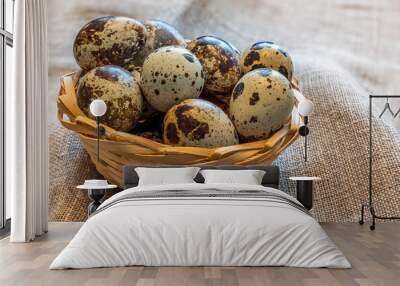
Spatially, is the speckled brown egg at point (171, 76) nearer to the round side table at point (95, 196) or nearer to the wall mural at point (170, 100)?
the wall mural at point (170, 100)

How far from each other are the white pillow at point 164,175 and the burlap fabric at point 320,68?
0.96 m

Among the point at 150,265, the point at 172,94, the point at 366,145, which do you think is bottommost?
the point at 150,265

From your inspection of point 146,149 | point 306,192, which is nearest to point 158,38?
point 146,149

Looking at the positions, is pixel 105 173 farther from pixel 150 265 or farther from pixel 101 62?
pixel 150 265

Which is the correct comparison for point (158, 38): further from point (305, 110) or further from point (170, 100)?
point (305, 110)

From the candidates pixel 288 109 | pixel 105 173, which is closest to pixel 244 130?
pixel 288 109

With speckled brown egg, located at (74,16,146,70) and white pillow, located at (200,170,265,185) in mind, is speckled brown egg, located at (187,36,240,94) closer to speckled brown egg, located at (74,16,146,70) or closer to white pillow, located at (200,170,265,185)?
speckled brown egg, located at (74,16,146,70)

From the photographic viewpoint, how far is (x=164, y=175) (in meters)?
5.43

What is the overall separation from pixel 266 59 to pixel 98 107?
166 cm

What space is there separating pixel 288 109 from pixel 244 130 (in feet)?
1.43

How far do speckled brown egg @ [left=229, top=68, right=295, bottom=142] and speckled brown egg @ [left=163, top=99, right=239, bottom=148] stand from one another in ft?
0.43

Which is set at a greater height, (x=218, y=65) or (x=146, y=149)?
(x=218, y=65)

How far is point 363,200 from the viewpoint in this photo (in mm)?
6188

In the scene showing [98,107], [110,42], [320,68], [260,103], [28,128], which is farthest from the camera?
[320,68]
